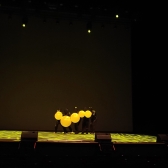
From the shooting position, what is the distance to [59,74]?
1392 cm

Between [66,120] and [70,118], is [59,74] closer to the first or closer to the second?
[70,118]

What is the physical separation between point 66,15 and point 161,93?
5.23m

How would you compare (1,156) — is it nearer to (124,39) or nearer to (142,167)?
(142,167)

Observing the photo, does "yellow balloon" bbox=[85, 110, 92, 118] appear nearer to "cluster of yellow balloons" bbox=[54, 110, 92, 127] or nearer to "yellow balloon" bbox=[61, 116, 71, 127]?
"cluster of yellow balloons" bbox=[54, 110, 92, 127]

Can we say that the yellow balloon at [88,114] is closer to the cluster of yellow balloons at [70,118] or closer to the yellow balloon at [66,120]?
the cluster of yellow balloons at [70,118]

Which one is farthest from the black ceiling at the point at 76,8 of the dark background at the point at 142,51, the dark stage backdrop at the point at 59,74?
the dark stage backdrop at the point at 59,74

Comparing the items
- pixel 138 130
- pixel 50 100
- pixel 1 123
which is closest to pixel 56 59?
pixel 50 100

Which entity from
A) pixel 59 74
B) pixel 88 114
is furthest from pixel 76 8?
pixel 88 114

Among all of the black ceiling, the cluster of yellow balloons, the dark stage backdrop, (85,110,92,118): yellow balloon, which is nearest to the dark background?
the black ceiling

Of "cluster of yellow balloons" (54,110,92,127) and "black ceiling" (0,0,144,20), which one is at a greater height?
"black ceiling" (0,0,144,20)

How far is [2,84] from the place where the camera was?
13469 millimetres

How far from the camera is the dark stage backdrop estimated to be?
1353 cm

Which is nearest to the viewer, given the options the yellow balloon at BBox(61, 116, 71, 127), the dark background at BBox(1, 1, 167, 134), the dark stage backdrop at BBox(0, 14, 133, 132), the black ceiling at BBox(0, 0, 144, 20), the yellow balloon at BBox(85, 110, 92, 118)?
the black ceiling at BBox(0, 0, 144, 20)

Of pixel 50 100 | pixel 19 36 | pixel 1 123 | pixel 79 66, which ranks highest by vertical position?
pixel 19 36
